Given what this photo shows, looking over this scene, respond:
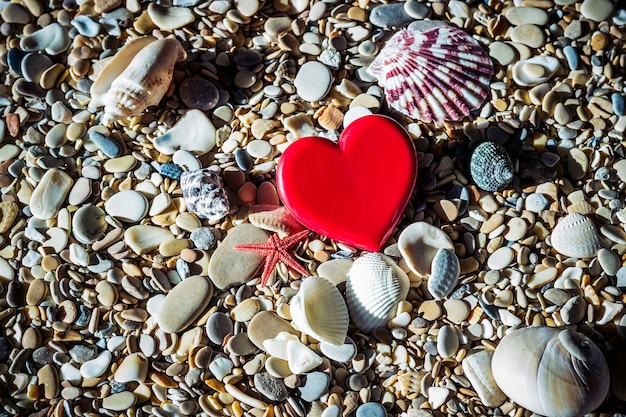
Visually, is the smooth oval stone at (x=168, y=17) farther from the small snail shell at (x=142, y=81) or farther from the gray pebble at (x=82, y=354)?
the gray pebble at (x=82, y=354)

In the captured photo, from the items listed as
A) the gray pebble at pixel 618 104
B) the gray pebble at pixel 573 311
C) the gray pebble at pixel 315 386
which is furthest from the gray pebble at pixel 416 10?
the gray pebble at pixel 315 386

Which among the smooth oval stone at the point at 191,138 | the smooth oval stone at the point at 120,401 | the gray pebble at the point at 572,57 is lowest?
the smooth oval stone at the point at 120,401

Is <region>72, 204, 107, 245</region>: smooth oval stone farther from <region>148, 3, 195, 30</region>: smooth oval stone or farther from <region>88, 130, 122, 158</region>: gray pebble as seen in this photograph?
<region>148, 3, 195, 30</region>: smooth oval stone

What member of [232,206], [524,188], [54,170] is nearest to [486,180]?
[524,188]

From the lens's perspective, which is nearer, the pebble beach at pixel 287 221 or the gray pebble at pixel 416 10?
the pebble beach at pixel 287 221

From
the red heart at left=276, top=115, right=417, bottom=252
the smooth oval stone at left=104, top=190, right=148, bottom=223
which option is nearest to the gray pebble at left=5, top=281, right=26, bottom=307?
the smooth oval stone at left=104, top=190, right=148, bottom=223

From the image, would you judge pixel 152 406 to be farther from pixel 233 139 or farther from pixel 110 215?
pixel 233 139
